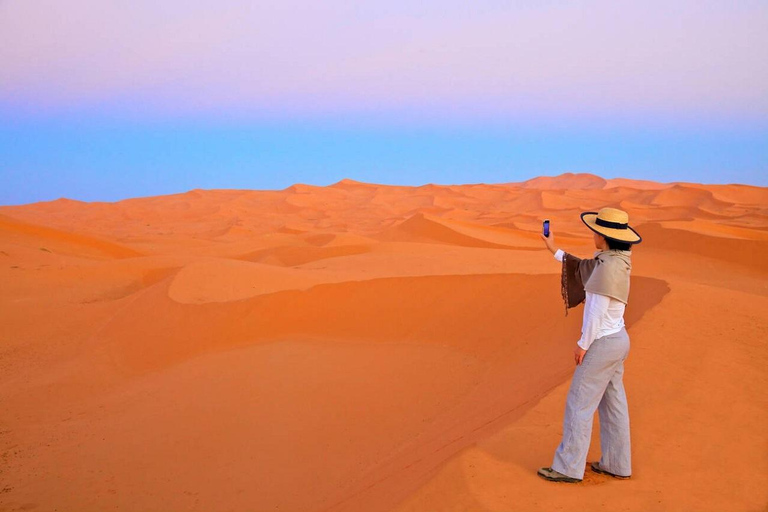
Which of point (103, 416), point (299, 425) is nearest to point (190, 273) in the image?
point (103, 416)

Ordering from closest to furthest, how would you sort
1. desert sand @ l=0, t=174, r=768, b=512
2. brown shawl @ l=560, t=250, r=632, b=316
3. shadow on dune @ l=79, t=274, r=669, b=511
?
1. brown shawl @ l=560, t=250, r=632, b=316
2. desert sand @ l=0, t=174, r=768, b=512
3. shadow on dune @ l=79, t=274, r=669, b=511

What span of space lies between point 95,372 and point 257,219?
3335 centimetres

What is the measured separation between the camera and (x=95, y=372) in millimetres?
8656

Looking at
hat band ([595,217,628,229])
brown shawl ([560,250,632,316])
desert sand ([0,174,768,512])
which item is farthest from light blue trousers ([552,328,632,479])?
hat band ([595,217,628,229])

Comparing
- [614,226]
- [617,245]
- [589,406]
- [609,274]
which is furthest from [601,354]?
[614,226]

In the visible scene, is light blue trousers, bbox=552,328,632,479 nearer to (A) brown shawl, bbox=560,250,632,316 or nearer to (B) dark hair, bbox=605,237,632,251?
(A) brown shawl, bbox=560,250,632,316

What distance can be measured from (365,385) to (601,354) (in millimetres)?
4347

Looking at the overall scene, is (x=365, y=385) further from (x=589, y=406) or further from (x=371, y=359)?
(x=589, y=406)

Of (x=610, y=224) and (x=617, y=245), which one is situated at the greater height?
(x=610, y=224)

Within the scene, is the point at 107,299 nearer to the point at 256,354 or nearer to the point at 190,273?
the point at 190,273

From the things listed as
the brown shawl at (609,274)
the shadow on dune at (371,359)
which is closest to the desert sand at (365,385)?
the shadow on dune at (371,359)

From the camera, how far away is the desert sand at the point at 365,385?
4.18 m

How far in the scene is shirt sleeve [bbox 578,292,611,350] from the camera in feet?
12.3

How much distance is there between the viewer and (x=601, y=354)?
3777 millimetres
